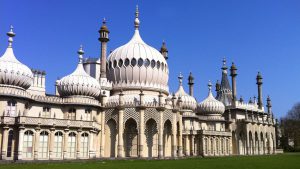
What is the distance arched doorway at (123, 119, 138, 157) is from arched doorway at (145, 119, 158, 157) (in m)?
1.60

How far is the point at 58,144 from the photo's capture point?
41.4m

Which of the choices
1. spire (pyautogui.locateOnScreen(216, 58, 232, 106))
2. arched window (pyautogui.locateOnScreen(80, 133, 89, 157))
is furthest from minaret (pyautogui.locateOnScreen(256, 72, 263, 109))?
arched window (pyautogui.locateOnScreen(80, 133, 89, 157))

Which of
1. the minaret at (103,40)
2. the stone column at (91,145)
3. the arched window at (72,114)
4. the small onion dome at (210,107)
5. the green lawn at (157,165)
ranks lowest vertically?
the green lawn at (157,165)

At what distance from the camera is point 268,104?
95.5 meters

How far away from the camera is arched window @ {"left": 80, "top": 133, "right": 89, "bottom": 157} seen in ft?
142

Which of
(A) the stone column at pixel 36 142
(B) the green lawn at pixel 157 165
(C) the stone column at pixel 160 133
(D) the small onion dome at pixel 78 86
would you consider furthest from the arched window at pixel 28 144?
(C) the stone column at pixel 160 133

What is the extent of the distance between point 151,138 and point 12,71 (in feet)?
64.1

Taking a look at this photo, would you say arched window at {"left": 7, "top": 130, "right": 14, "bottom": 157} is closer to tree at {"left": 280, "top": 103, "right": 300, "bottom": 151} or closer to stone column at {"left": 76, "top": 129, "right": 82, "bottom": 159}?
stone column at {"left": 76, "top": 129, "right": 82, "bottom": 159}

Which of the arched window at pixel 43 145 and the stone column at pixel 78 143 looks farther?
the stone column at pixel 78 143

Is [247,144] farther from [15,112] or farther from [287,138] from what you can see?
[15,112]

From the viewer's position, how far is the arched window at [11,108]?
39.9 metres

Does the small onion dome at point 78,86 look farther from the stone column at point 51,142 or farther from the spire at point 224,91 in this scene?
the spire at point 224,91

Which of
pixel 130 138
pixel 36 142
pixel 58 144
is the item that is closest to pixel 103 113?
pixel 130 138

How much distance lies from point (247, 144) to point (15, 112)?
48788 millimetres
